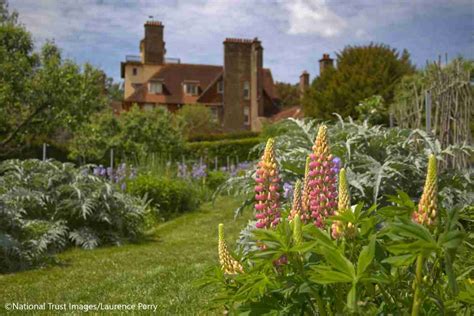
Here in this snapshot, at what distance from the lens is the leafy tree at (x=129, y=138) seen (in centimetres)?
1806

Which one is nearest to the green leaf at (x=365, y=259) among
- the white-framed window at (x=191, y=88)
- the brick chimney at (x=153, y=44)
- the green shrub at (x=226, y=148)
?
the green shrub at (x=226, y=148)

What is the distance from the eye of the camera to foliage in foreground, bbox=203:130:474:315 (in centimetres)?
120

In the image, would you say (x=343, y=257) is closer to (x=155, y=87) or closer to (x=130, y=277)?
(x=130, y=277)

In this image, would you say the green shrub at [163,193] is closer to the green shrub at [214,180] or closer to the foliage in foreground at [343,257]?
the green shrub at [214,180]

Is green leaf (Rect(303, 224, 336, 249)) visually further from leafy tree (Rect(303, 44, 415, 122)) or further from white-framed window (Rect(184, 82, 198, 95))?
white-framed window (Rect(184, 82, 198, 95))

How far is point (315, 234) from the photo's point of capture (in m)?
1.31

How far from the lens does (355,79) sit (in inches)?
898

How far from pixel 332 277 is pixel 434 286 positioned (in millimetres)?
428

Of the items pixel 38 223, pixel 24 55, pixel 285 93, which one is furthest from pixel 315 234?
pixel 285 93

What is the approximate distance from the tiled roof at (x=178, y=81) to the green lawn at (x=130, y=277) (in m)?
31.0

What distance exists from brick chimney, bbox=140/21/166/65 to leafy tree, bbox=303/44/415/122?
17.5 metres

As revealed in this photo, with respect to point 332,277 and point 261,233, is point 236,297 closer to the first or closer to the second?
point 261,233

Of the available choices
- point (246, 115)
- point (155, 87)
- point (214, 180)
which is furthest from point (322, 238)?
point (155, 87)

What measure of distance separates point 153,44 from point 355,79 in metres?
20.8
